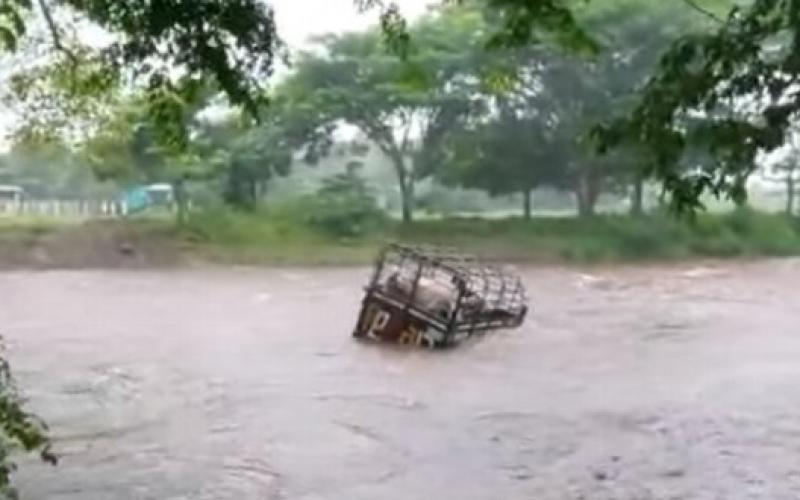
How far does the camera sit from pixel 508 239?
2186 centimetres

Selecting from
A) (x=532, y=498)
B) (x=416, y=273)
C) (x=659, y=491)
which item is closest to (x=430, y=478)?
(x=532, y=498)

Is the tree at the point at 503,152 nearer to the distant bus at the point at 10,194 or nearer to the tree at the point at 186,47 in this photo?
the distant bus at the point at 10,194

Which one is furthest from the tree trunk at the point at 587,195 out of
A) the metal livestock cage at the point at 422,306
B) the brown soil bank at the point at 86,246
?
the metal livestock cage at the point at 422,306

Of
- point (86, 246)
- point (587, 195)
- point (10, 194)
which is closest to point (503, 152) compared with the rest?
point (587, 195)

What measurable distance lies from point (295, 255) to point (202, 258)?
1409mm

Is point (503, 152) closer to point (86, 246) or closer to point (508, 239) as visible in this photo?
point (508, 239)

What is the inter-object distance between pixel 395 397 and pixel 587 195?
12.4m

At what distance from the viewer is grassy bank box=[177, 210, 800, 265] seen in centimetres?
2111

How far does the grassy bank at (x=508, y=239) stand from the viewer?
21109 millimetres

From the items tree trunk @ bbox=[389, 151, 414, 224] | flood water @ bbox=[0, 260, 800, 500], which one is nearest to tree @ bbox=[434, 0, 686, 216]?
tree trunk @ bbox=[389, 151, 414, 224]

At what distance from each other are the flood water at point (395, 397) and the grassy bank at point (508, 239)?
9.22ft

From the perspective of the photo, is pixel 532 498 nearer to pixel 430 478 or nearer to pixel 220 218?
pixel 430 478

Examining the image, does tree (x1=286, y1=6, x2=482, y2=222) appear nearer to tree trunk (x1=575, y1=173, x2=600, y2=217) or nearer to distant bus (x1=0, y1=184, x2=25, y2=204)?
tree trunk (x1=575, y1=173, x2=600, y2=217)

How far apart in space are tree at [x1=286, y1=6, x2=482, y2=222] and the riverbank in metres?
1.33
